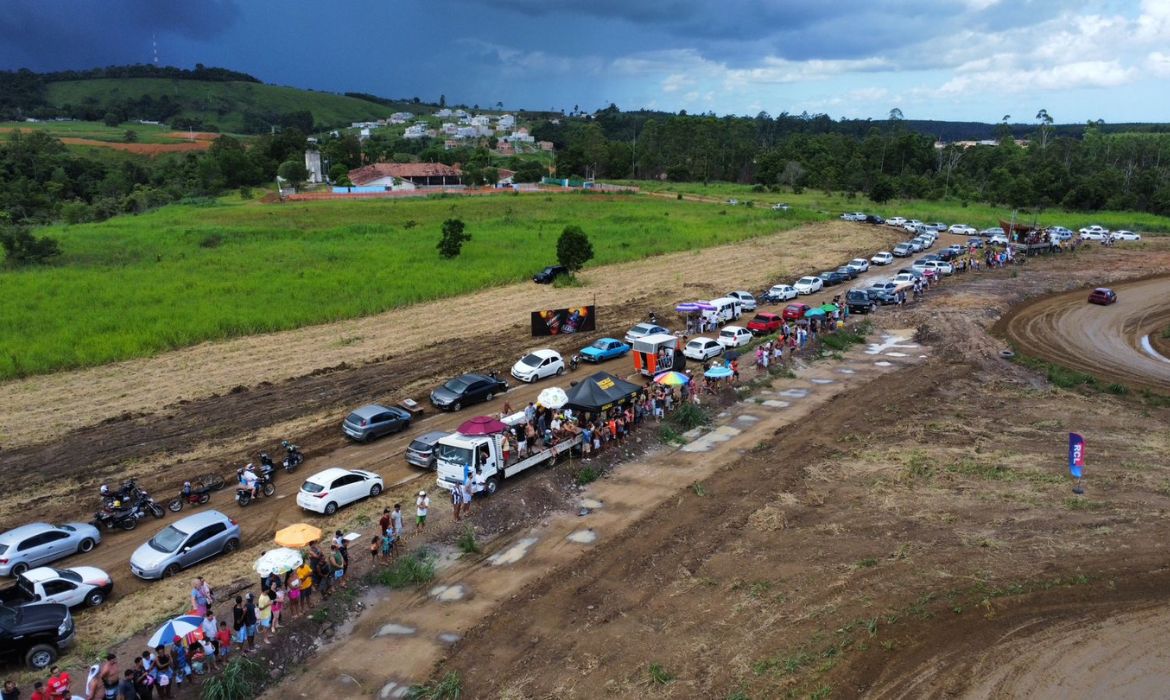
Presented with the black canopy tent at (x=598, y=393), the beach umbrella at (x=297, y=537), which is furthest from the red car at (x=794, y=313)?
the beach umbrella at (x=297, y=537)

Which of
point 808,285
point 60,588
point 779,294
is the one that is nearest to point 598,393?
point 60,588

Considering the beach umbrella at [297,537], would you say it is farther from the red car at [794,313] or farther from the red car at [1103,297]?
the red car at [1103,297]

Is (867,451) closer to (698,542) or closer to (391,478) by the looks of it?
(698,542)

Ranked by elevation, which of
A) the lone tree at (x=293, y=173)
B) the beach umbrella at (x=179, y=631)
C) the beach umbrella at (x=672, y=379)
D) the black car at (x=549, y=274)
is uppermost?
the lone tree at (x=293, y=173)

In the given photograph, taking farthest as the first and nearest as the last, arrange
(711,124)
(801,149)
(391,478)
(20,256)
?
(711,124) < (801,149) < (20,256) < (391,478)

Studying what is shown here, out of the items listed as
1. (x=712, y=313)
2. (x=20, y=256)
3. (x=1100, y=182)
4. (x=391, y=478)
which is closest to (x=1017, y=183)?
(x=1100, y=182)

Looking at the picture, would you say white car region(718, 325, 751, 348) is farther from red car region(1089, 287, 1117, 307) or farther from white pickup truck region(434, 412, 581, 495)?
red car region(1089, 287, 1117, 307)
